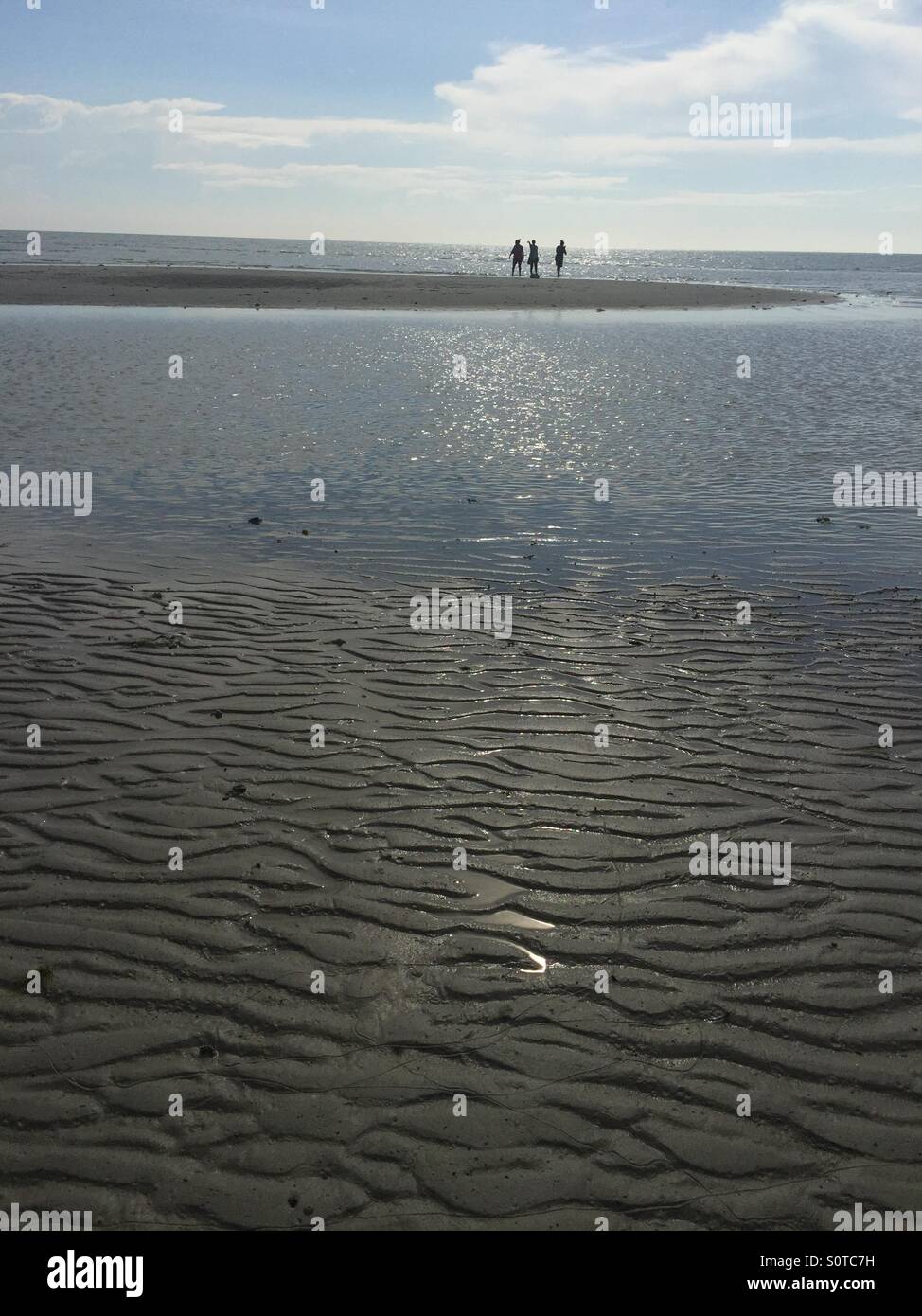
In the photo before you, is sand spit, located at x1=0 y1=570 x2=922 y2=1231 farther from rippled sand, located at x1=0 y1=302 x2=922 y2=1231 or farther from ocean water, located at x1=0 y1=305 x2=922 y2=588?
ocean water, located at x1=0 y1=305 x2=922 y2=588

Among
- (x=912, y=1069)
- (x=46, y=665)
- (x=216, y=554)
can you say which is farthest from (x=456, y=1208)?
(x=216, y=554)

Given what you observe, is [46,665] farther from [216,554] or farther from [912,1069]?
[912,1069]

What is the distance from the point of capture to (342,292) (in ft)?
178

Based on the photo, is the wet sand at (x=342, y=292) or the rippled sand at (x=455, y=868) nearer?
the rippled sand at (x=455, y=868)

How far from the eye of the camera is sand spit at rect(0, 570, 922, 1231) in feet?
13.3

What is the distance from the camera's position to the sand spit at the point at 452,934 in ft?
13.3

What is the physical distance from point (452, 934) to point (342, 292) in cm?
5379

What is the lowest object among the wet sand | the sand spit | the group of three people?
the sand spit

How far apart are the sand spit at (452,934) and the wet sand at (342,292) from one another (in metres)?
41.5

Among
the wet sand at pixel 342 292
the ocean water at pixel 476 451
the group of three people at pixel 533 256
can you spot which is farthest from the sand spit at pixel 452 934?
the group of three people at pixel 533 256

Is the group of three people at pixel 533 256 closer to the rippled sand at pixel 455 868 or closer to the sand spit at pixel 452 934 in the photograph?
the rippled sand at pixel 455 868

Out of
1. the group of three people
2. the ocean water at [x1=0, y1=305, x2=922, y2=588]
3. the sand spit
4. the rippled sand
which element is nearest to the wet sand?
the group of three people

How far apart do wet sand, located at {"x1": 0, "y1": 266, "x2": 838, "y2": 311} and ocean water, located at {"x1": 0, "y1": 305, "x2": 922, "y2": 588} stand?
15.5 metres

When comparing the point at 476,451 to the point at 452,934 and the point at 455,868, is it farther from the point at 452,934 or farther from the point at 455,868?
the point at 452,934
